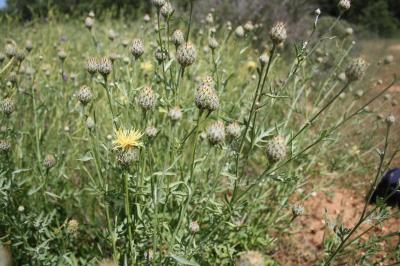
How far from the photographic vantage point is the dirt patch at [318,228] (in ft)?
9.50

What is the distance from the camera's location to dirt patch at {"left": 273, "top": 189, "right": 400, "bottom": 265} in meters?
2.89

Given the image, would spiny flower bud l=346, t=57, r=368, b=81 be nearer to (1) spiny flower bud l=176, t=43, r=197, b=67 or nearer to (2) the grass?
(2) the grass

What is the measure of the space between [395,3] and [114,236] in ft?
84.0

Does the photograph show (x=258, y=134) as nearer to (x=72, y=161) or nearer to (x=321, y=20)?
(x=72, y=161)

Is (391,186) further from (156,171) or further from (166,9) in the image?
(166,9)

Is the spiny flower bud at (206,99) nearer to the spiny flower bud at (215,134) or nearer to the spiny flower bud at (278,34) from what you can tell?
the spiny flower bud at (215,134)

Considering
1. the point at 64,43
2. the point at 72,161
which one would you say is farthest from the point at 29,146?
the point at 64,43

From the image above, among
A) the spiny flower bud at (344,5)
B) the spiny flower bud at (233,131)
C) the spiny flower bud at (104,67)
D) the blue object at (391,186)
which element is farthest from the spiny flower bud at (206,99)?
the blue object at (391,186)

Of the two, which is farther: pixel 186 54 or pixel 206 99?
pixel 186 54

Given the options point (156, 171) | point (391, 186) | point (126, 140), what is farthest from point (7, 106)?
point (391, 186)

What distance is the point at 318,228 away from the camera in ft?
10.7

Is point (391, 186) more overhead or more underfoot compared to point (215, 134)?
more underfoot

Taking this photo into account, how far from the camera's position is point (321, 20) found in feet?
33.1

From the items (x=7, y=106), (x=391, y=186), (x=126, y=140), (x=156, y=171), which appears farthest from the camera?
(x=391, y=186)
